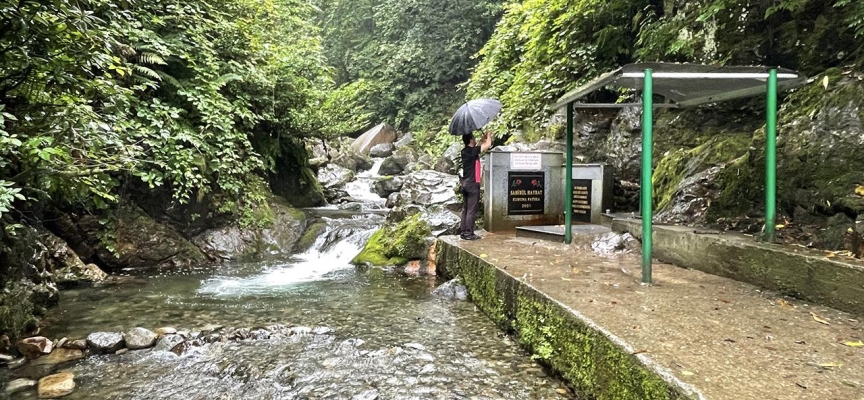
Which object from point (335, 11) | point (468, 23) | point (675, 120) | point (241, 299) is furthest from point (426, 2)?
point (241, 299)

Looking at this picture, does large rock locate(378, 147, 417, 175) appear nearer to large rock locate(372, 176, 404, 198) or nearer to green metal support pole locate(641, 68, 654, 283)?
large rock locate(372, 176, 404, 198)

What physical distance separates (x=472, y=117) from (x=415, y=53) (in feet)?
73.5

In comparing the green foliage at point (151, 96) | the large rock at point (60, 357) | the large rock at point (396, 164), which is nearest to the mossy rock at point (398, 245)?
the green foliage at point (151, 96)

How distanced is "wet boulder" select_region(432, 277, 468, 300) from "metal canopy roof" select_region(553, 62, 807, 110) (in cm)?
307

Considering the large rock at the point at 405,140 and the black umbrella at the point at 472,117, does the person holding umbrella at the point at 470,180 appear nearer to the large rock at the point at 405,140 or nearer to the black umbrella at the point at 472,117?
the black umbrella at the point at 472,117

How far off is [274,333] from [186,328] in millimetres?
1101

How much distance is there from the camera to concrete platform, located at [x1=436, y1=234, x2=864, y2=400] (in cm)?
275

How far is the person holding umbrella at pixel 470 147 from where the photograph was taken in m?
7.95

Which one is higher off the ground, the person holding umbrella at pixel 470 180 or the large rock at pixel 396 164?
the large rock at pixel 396 164

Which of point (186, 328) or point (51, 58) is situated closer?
point (51, 58)

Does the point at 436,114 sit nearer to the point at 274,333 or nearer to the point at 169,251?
the point at 169,251

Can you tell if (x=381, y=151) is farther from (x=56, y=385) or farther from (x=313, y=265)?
(x=56, y=385)

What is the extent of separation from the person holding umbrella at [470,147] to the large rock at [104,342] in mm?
5097

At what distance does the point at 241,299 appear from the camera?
7.16 m
